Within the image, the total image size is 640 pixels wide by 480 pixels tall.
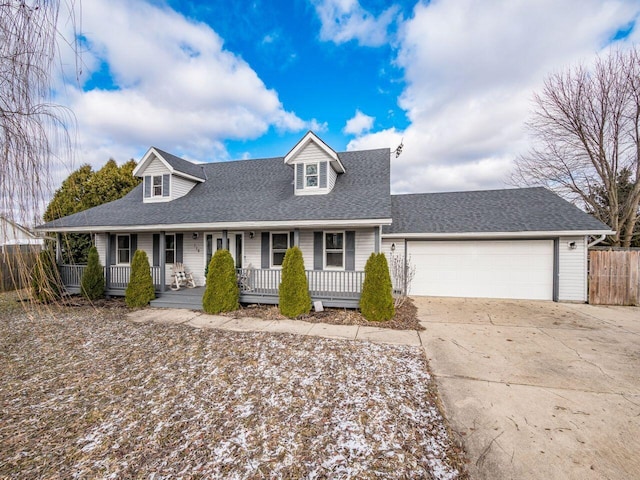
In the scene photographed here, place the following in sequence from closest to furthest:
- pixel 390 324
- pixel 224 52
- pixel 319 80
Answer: pixel 390 324
pixel 224 52
pixel 319 80

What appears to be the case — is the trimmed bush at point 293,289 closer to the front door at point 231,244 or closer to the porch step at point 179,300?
the porch step at point 179,300

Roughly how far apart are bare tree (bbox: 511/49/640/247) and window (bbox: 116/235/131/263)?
2086 centimetres

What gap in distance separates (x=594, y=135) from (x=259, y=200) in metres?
16.7

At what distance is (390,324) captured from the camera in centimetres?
709

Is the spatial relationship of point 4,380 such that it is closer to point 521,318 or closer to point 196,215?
point 196,215

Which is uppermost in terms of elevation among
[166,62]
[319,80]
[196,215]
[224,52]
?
[319,80]

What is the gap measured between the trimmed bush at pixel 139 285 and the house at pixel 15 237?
7.38 m

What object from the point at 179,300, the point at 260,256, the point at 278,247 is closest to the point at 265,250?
the point at 260,256

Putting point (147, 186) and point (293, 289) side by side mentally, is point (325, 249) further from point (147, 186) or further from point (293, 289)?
point (147, 186)

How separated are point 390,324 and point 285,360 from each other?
334cm

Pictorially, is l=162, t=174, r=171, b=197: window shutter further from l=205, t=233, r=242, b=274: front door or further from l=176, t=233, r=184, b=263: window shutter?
l=205, t=233, r=242, b=274: front door

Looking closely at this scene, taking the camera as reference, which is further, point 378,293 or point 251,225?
point 251,225

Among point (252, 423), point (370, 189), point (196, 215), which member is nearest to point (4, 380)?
point (252, 423)

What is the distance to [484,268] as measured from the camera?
→ 10219mm
